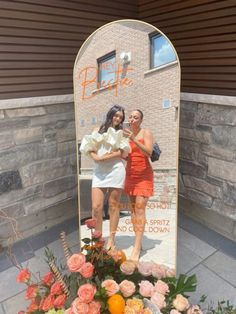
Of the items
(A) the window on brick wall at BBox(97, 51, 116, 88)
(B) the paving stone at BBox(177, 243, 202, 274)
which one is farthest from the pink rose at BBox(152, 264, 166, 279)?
(A) the window on brick wall at BBox(97, 51, 116, 88)

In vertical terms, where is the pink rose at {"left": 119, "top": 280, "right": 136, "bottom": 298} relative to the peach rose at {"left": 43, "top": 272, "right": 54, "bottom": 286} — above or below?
below

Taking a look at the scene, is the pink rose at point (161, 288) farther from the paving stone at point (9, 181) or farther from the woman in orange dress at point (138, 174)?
the paving stone at point (9, 181)

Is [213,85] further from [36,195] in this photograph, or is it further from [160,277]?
[36,195]

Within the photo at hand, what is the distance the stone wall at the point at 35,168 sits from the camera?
3131 millimetres

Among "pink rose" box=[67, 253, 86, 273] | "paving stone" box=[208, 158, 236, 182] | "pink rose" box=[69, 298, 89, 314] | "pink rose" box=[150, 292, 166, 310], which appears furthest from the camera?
"paving stone" box=[208, 158, 236, 182]

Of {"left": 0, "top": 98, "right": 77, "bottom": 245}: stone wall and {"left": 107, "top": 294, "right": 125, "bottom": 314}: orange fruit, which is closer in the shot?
{"left": 107, "top": 294, "right": 125, "bottom": 314}: orange fruit

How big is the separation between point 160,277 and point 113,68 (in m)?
1.58

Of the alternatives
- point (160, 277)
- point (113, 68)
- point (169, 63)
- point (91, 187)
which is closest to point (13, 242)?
point (91, 187)

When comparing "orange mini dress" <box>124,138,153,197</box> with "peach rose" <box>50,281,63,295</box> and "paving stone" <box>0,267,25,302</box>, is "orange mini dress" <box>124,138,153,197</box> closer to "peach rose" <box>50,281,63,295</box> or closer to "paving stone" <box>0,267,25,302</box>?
"peach rose" <box>50,281,63,295</box>

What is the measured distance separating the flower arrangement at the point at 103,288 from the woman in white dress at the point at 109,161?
57 cm

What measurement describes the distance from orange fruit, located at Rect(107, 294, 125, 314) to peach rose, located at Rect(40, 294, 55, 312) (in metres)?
0.30

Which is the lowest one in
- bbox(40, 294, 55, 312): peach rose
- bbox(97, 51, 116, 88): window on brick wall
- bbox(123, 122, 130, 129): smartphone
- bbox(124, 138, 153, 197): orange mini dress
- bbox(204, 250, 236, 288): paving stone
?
bbox(204, 250, 236, 288): paving stone

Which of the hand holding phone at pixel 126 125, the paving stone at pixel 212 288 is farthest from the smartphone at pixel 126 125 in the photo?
the paving stone at pixel 212 288

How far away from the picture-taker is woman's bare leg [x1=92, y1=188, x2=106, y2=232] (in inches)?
99.5
